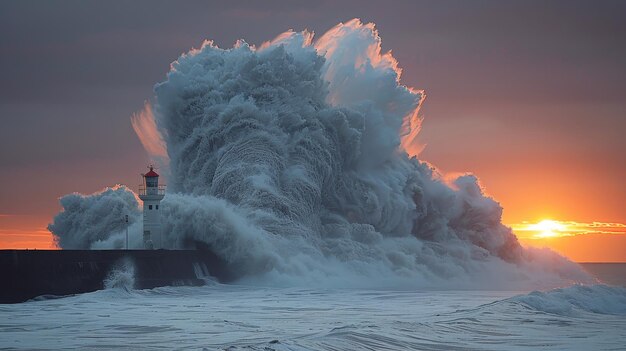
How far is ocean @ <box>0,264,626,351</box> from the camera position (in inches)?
1057

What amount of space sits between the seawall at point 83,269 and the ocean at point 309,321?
0.63 meters

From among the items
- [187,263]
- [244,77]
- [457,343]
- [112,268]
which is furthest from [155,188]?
[457,343]

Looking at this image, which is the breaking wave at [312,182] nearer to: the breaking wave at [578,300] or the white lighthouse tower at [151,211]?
the white lighthouse tower at [151,211]

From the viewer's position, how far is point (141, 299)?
38406mm

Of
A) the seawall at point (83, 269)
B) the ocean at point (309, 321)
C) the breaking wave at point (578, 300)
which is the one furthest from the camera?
the breaking wave at point (578, 300)

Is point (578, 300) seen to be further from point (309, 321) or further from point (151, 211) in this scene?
point (151, 211)

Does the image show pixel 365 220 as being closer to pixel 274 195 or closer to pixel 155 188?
pixel 274 195

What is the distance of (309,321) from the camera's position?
31844 millimetres

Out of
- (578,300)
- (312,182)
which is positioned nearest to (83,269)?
(578,300)

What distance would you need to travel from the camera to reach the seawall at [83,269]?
35750 mm

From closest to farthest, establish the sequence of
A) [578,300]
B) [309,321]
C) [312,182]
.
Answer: [309,321]
[578,300]
[312,182]

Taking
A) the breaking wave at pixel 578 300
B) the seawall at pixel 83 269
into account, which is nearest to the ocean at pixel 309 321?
the breaking wave at pixel 578 300

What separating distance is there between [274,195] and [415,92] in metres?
14.8

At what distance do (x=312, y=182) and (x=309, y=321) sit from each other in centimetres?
2432
